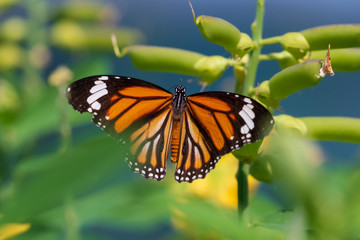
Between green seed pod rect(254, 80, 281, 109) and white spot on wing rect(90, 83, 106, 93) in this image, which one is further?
white spot on wing rect(90, 83, 106, 93)

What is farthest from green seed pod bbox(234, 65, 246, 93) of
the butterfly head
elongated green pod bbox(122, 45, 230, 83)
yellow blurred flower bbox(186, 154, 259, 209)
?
yellow blurred flower bbox(186, 154, 259, 209)

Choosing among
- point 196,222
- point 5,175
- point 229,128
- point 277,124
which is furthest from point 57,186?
point 5,175

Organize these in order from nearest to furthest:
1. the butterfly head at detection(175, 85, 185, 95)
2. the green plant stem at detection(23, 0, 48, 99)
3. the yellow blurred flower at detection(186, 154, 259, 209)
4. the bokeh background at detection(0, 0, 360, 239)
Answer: the bokeh background at detection(0, 0, 360, 239), the butterfly head at detection(175, 85, 185, 95), the yellow blurred flower at detection(186, 154, 259, 209), the green plant stem at detection(23, 0, 48, 99)

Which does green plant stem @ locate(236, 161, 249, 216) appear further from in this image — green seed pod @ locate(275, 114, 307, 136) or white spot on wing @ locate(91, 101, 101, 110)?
white spot on wing @ locate(91, 101, 101, 110)

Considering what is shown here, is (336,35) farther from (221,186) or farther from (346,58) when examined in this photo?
(221,186)

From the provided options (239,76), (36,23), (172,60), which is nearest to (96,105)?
(172,60)

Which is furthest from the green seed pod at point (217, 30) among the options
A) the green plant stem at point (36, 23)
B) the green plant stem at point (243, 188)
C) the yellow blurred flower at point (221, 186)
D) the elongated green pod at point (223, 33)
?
the green plant stem at point (36, 23)

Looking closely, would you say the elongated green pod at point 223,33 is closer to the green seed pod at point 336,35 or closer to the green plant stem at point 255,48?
the green plant stem at point 255,48
